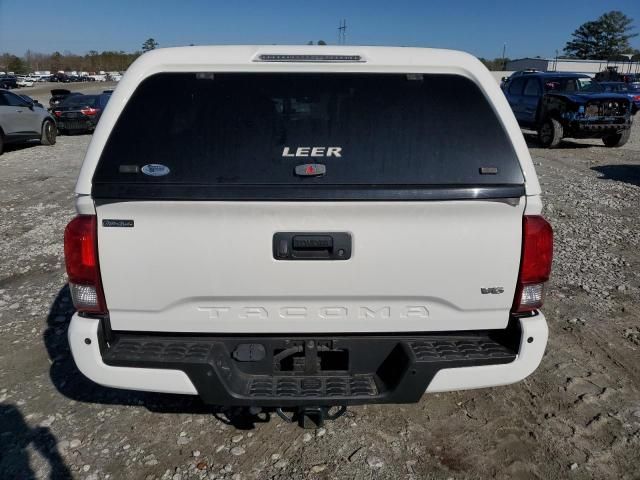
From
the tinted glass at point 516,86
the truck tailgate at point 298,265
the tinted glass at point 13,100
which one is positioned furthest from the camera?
the tinted glass at point 516,86

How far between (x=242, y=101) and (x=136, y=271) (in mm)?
931

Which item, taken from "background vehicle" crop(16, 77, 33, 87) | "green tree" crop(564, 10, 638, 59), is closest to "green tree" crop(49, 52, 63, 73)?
"background vehicle" crop(16, 77, 33, 87)

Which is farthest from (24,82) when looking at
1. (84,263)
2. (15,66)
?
(84,263)

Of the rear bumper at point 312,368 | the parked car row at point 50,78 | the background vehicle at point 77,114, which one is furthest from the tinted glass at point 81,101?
the parked car row at point 50,78

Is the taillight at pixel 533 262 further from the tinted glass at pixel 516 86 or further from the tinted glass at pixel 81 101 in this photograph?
the tinted glass at pixel 81 101

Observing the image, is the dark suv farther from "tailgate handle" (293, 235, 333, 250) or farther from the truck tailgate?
"tailgate handle" (293, 235, 333, 250)

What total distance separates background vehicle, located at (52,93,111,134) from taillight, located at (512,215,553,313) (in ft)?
62.0

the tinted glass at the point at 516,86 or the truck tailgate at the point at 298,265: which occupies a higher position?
the tinted glass at the point at 516,86

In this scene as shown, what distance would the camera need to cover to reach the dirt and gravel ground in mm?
2719

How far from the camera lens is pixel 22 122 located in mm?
14477

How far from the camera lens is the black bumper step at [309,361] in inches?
91.5

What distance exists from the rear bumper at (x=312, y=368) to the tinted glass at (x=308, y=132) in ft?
2.47

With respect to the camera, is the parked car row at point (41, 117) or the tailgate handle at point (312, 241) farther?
the parked car row at point (41, 117)

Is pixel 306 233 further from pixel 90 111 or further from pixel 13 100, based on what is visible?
pixel 90 111
